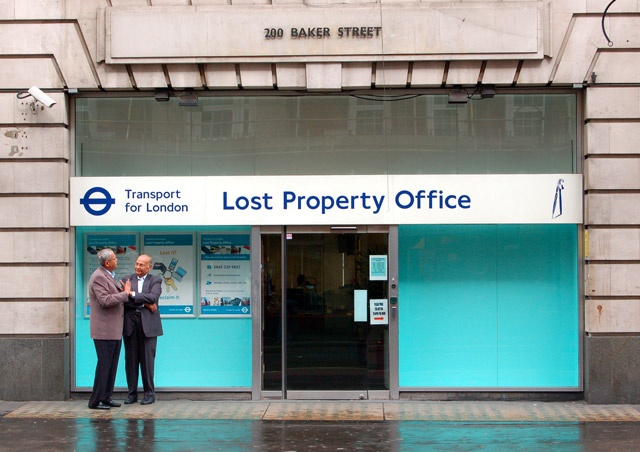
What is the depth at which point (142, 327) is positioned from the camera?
1130 cm

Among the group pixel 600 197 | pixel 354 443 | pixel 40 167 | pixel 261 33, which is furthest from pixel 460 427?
pixel 40 167

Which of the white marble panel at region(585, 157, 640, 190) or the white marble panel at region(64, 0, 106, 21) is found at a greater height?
the white marble panel at region(64, 0, 106, 21)

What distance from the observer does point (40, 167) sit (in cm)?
1163

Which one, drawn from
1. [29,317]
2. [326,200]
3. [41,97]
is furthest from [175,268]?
[41,97]

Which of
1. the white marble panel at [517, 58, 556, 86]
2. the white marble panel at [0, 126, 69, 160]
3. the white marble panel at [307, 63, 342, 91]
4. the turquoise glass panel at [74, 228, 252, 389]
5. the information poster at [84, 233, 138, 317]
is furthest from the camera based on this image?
the information poster at [84, 233, 138, 317]

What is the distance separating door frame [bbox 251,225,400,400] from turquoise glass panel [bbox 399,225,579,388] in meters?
0.17

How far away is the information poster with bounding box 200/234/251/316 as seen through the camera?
1198cm

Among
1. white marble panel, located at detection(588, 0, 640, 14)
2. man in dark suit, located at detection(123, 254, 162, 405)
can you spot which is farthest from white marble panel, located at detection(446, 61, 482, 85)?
man in dark suit, located at detection(123, 254, 162, 405)

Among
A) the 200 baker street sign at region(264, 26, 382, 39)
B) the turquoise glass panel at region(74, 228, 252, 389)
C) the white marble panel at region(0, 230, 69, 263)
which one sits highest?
the 200 baker street sign at region(264, 26, 382, 39)

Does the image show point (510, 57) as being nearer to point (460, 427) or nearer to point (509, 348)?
point (509, 348)

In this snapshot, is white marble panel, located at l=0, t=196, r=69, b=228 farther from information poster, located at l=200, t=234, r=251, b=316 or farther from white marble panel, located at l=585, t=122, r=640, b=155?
white marble panel, located at l=585, t=122, r=640, b=155

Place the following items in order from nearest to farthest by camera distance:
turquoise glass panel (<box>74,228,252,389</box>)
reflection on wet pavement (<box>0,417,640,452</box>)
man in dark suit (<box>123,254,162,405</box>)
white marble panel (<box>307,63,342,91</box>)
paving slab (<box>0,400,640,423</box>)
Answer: reflection on wet pavement (<box>0,417,640,452</box>)
paving slab (<box>0,400,640,423</box>)
man in dark suit (<box>123,254,162,405</box>)
white marble panel (<box>307,63,342,91</box>)
turquoise glass panel (<box>74,228,252,389</box>)

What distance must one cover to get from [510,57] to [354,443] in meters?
5.07

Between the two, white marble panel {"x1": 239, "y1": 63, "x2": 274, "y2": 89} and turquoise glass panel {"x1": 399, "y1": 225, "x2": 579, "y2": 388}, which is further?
turquoise glass panel {"x1": 399, "y1": 225, "x2": 579, "y2": 388}
